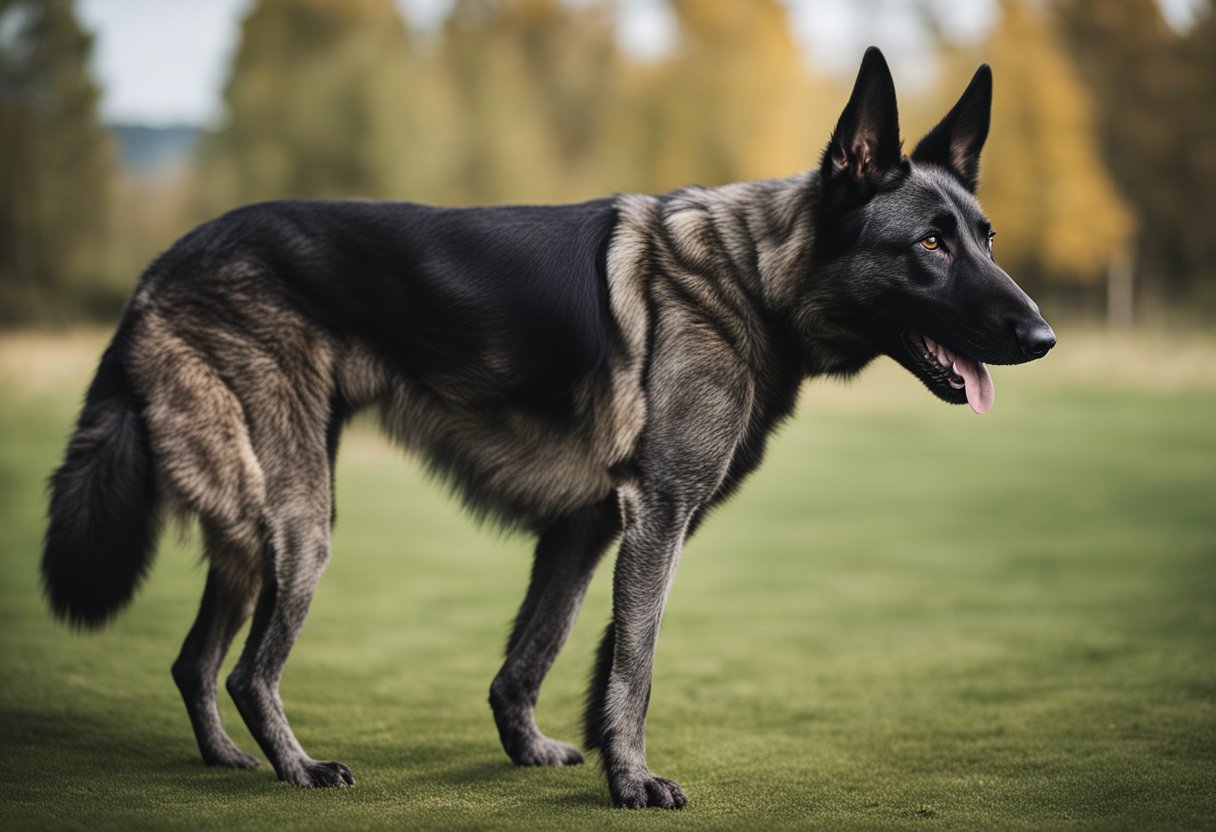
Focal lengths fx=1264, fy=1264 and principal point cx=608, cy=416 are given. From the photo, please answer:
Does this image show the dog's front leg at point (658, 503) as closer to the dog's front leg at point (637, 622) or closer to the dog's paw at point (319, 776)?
the dog's front leg at point (637, 622)

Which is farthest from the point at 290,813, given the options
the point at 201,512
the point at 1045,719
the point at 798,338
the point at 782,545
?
the point at 782,545

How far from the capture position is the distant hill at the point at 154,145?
2140 cm

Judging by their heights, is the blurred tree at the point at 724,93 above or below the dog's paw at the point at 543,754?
above

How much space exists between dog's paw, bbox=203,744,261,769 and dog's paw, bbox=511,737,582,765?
0.81m

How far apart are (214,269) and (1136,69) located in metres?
24.4

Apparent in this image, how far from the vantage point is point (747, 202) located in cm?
385

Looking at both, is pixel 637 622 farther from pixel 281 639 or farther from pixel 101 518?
pixel 101 518

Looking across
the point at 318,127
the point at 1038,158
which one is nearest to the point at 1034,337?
the point at 318,127

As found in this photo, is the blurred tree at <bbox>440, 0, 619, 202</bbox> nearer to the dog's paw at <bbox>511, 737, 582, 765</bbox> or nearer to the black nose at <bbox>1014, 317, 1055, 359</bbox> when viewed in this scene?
the dog's paw at <bbox>511, 737, 582, 765</bbox>

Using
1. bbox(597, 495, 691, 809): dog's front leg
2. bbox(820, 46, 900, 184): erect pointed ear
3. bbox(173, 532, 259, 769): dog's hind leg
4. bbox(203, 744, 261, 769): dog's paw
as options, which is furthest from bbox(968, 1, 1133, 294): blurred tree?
bbox(203, 744, 261, 769): dog's paw

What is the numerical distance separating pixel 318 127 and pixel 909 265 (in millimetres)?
19230

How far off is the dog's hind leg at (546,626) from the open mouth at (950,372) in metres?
1.09

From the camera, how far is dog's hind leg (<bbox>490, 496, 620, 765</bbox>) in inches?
160

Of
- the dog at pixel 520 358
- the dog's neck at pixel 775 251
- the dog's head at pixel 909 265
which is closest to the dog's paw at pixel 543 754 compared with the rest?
→ the dog at pixel 520 358
